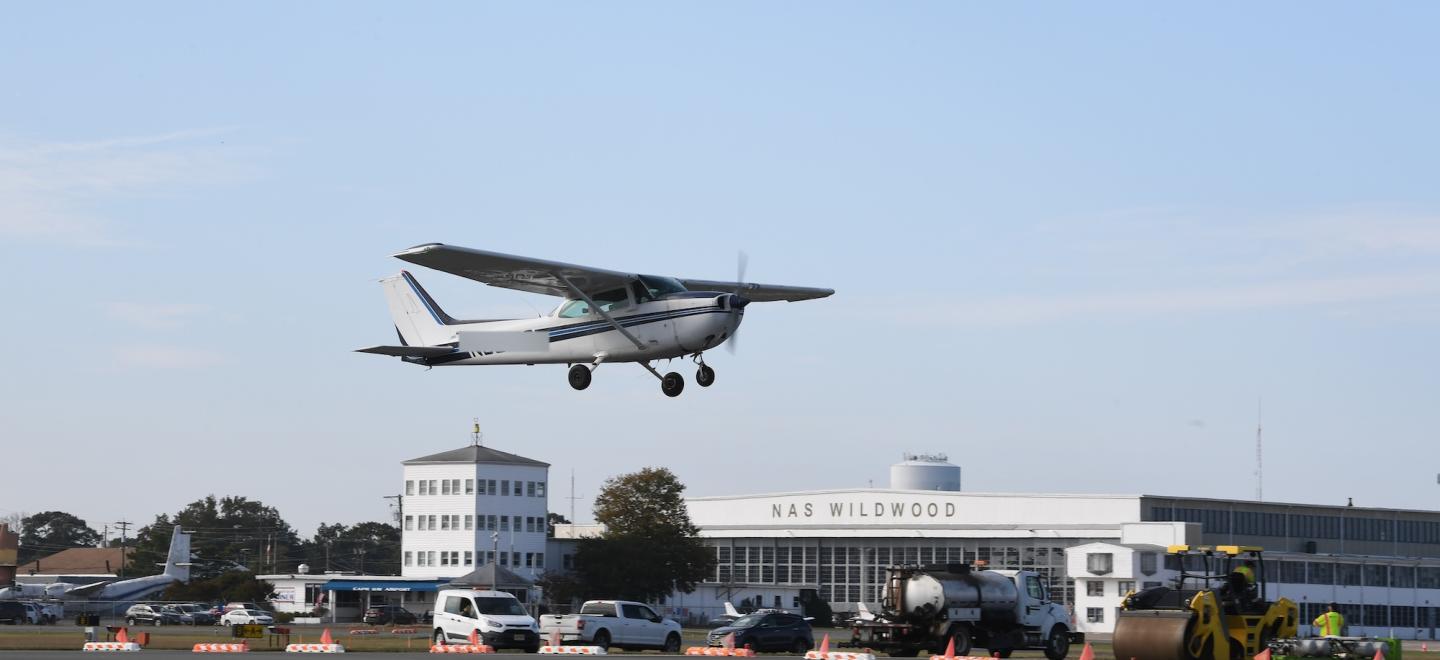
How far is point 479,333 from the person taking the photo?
43.7 meters

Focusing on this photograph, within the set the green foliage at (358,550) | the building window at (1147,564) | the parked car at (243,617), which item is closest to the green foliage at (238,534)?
the green foliage at (358,550)

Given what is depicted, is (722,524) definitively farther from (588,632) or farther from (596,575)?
(588,632)

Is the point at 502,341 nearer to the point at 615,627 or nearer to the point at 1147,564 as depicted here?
the point at 615,627

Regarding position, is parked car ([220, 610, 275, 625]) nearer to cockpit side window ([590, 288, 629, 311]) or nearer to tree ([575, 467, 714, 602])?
tree ([575, 467, 714, 602])

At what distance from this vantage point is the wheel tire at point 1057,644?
128 feet

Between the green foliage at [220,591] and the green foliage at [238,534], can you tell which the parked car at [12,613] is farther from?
the green foliage at [238,534]

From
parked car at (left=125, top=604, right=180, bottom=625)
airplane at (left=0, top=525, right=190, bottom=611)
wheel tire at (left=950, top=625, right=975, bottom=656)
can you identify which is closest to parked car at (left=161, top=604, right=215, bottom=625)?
parked car at (left=125, top=604, right=180, bottom=625)

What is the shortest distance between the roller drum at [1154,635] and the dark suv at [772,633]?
20163 millimetres

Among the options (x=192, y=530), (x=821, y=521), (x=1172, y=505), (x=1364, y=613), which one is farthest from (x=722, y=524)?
(x=192, y=530)

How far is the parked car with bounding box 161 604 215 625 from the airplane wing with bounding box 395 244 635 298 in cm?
4543

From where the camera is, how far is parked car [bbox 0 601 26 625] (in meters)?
73.4

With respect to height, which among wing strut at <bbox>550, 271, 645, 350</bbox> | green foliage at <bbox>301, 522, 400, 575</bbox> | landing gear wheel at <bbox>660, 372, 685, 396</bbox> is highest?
wing strut at <bbox>550, 271, 645, 350</bbox>

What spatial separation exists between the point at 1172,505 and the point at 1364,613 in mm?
11216

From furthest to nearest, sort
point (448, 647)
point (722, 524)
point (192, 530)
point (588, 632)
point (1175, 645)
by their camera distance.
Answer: point (192, 530)
point (722, 524)
point (588, 632)
point (448, 647)
point (1175, 645)
